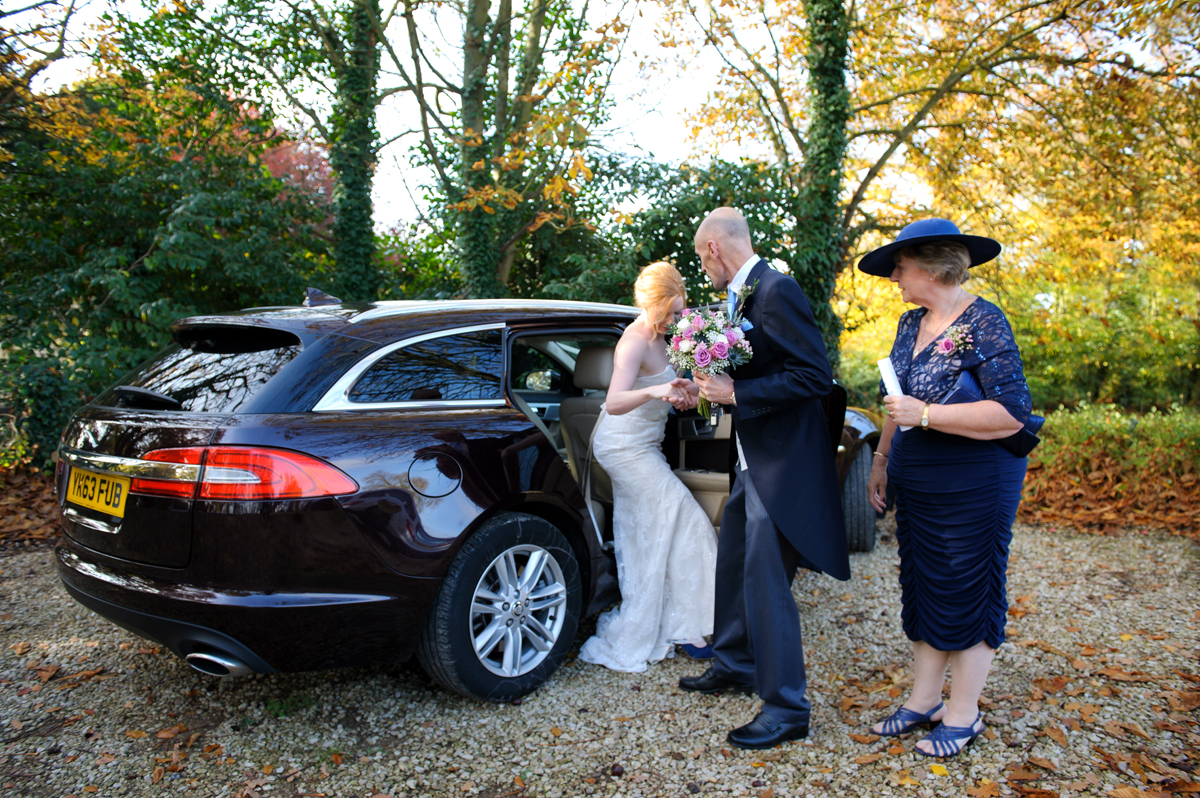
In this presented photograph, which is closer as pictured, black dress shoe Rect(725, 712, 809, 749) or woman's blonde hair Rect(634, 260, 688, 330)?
black dress shoe Rect(725, 712, 809, 749)

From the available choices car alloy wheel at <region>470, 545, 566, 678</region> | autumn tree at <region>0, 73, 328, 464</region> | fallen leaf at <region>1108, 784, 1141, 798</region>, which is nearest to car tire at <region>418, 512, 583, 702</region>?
car alloy wheel at <region>470, 545, 566, 678</region>

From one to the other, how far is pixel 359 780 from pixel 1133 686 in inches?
131

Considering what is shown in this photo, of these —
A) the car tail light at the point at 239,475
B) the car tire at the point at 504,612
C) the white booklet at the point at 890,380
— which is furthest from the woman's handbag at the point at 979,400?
the car tail light at the point at 239,475

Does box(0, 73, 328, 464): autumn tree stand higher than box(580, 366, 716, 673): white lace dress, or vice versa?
box(0, 73, 328, 464): autumn tree

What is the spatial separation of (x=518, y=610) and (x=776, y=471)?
3.95 ft

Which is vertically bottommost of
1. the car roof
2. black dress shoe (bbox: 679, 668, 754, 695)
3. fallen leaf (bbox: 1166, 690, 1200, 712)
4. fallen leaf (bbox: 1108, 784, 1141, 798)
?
black dress shoe (bbox: 679, 668, 754, 695)

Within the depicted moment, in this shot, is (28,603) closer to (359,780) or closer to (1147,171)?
(359,780)

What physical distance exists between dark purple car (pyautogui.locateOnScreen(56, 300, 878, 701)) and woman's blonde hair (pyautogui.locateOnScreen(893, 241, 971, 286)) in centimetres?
69

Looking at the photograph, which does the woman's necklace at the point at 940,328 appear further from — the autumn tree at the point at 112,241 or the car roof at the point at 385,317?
the autumn tree at the point at 112,241

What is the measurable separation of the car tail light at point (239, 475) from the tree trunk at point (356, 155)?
7.05 metres

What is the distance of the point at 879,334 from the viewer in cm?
1653

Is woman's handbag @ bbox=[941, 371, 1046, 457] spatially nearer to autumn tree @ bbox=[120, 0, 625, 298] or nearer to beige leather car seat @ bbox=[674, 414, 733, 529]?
beige leather car seat @ bbox=[674, 414, 733, 529]

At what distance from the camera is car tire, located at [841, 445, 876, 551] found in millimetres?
5125

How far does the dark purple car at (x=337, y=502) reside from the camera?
2.42 metres
